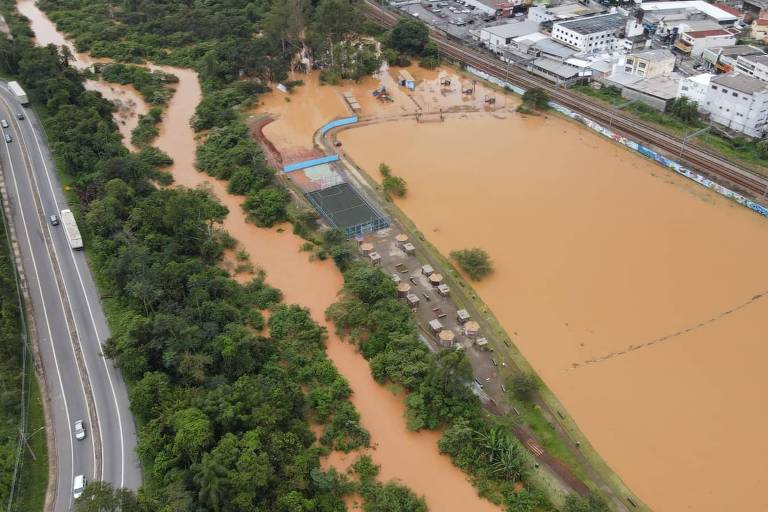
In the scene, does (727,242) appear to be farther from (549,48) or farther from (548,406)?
(549,48)

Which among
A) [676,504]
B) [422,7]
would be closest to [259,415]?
[676,504]

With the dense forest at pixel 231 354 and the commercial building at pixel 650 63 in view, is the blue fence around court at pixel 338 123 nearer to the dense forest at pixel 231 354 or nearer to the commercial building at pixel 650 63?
the dense forest at pixel 231 354

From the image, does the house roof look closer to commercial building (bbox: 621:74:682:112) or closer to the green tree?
commercial building (bbox: 621:74:682:112)

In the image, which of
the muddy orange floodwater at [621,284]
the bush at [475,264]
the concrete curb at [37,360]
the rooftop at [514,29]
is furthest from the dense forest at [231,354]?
the rooftop at [514,29]

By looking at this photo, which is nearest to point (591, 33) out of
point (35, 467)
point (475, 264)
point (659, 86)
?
point (659, 86)

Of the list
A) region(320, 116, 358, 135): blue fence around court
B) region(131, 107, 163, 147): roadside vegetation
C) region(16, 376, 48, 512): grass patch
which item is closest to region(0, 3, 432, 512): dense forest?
region(16, 376, 48, 512): grass patch

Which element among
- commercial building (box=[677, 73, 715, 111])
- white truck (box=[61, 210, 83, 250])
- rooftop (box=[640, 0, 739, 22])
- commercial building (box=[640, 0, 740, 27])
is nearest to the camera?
white truck (box=[61, 210, 83, 250])
